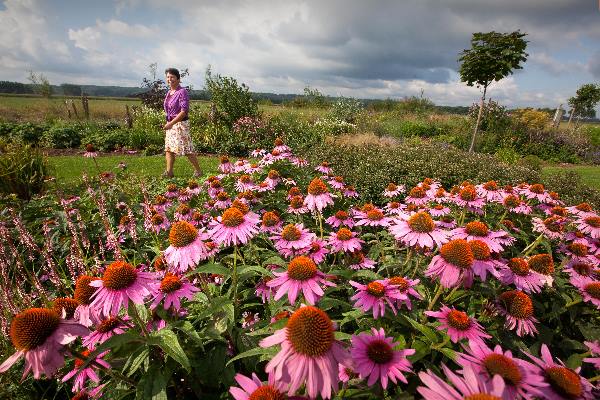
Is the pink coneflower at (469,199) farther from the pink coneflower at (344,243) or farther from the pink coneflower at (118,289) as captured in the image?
the pink coneflower at (118,289)

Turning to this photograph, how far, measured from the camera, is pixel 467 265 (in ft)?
4.29

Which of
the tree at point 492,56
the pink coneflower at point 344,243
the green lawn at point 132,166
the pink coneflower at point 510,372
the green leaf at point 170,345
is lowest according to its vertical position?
the green lawn at point 132,166

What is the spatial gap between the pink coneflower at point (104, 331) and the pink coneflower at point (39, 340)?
0.87ft

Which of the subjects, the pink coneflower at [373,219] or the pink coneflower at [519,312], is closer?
the pink coneflower at [519,312]

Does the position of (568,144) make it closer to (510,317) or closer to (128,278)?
(510,317)

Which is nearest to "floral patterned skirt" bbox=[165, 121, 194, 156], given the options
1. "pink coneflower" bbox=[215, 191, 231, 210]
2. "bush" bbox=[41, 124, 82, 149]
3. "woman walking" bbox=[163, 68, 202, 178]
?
"woman walking" bbox=[163, 68, 202, 178]

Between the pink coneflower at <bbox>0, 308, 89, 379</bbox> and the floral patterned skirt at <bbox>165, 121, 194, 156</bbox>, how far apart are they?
5386mm

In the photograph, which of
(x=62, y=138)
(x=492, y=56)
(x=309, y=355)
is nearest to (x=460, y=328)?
(x=309, y=355)

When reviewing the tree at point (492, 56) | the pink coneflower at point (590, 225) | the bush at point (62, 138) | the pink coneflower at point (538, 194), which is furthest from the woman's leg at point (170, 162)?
the tree at point (492, 56)

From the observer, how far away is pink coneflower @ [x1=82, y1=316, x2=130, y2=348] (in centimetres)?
120

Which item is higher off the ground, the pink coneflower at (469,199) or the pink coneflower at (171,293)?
the pink coneflower at (469,199)

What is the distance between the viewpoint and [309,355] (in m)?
0.81

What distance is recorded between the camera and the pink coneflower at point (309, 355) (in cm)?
78

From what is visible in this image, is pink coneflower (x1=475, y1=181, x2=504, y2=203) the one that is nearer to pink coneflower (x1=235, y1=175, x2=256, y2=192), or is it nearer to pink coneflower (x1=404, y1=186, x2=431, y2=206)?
pink coneflower (x1=404, y1=186, x2=431, y2=206)
